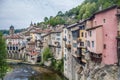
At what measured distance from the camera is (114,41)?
35281 mm

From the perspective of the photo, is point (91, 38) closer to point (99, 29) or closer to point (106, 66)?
point (99, 29)

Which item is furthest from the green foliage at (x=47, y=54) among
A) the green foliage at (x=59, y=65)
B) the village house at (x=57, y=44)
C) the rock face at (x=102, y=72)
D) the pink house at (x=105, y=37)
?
the pink house at (x=105, y=37)

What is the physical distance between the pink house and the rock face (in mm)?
864

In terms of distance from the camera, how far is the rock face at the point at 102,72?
3412 cm

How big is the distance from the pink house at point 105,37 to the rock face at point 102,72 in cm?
86

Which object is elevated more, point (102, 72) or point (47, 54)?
point (47, 54)

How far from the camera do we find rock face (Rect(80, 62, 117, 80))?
34.1m

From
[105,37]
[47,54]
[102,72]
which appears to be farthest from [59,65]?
[102,72]

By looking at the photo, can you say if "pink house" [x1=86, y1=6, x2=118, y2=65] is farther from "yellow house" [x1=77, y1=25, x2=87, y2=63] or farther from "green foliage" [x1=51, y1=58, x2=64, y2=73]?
"green foliage" [x1=51, y1=58, x2=64, y2=73]

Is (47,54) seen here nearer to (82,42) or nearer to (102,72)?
(82,42)

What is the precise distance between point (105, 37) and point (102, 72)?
4.89m

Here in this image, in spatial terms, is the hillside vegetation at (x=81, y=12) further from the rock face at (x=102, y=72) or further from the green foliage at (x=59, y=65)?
the rock face at (x=102, y=72)

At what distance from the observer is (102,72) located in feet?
118

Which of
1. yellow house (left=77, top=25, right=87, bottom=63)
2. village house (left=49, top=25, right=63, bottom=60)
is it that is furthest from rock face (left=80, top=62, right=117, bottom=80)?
village house (left=49, top=25, right=63, bottom=60)
